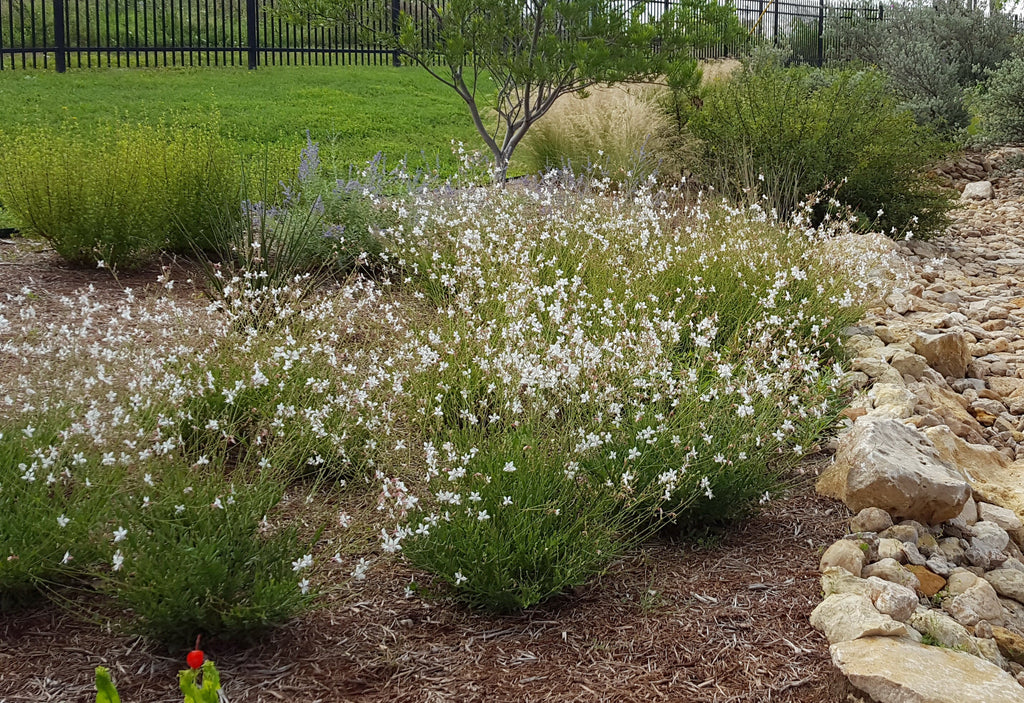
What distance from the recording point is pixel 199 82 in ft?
55.1

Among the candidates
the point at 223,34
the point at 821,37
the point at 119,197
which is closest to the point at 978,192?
the point at 119,197

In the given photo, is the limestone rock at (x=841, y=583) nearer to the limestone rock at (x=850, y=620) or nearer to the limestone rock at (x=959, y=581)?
the limestone rock at (x=850, y=620)

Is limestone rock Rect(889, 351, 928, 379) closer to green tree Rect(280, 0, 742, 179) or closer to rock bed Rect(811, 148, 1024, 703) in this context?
rock bed Rect(811, 148, 1024, 703)

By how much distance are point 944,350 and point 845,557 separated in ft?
9.51

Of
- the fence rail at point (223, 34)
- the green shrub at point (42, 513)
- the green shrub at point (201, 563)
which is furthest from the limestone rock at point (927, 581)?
the fence rail at point (223, 34)

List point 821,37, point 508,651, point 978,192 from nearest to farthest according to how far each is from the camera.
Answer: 1. point 508,651
2. point 978,192
3. point 821,37

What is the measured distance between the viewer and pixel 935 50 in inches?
675

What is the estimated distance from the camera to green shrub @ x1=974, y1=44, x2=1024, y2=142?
14148 millimetres

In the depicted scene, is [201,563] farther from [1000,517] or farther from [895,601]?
[1000,517]

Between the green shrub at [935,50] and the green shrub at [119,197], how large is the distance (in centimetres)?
1145

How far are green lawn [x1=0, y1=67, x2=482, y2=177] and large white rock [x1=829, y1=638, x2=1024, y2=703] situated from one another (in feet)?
31.1

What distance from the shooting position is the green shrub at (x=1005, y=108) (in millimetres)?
14148

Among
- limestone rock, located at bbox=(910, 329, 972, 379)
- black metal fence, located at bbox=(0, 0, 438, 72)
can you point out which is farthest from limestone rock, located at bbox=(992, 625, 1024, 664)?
black metal fence, located at bbox=(0, 0, 438, 72)

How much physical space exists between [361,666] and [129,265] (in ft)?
15.2
